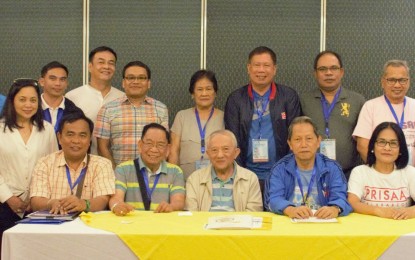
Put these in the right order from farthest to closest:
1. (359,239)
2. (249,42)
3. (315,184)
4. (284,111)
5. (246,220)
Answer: (249,42), (284,111), (315,184), (246,220), (359,239)

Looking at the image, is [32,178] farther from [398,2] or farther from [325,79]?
[398,2]

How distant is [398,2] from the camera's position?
5461mm

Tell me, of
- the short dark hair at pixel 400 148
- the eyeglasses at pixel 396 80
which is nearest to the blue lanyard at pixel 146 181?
the short dark hair at pixel 400 148

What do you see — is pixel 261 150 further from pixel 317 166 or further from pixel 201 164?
pixel 317 166

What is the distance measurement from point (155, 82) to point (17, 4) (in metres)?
1.52

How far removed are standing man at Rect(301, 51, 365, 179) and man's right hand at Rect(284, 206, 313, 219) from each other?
96cm

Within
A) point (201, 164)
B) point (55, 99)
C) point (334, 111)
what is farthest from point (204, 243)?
point (55, 99)

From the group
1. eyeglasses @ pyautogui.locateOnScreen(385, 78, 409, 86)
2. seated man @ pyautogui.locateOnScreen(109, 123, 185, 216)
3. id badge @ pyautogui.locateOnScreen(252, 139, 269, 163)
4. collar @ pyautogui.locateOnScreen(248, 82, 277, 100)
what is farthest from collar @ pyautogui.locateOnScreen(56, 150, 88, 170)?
eyeglasses @ pyautogui.locateOnScreen(385, 78, 409, 86)

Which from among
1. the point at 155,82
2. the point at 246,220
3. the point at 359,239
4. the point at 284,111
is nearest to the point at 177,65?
the point at 155,82

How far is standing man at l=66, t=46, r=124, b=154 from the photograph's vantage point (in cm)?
461

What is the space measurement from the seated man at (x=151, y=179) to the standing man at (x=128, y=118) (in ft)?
1.69

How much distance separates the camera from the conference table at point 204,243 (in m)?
2.82

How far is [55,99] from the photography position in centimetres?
445

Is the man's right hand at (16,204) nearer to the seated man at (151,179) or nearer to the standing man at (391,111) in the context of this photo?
the seated man at (151,179)
